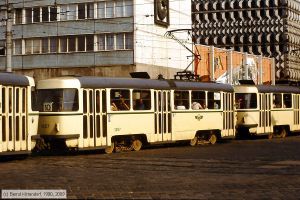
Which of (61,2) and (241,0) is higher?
(241,0)

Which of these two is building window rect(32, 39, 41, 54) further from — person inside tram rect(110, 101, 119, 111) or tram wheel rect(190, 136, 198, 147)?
person inside tram rect(110, 101, 119, 111)

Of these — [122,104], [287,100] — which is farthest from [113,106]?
[287,100]

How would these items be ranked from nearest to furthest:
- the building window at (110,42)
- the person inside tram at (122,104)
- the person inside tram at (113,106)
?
the person inside tram at (113,106), the person inside tram at (122,104), the building window at (110,42)

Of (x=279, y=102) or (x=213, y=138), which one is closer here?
(x=213, y=138)

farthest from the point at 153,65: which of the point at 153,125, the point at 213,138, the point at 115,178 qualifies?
the point at 115,178

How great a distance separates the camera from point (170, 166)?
16328 mm

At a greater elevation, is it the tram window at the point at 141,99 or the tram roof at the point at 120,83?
the tram roof at the point at 120,83

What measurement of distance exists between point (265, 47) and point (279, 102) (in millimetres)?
70661

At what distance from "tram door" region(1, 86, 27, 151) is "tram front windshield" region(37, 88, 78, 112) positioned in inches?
76.0

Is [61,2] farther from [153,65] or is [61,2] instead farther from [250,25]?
[250,25]

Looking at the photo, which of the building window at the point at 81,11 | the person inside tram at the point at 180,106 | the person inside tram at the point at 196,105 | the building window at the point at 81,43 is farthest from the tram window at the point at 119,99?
the building window at the point at 81,11

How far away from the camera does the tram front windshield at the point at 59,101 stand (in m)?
20.0

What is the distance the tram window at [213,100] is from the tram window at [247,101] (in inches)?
138

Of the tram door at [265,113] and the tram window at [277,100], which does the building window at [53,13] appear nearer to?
the tram window at [277,100]
